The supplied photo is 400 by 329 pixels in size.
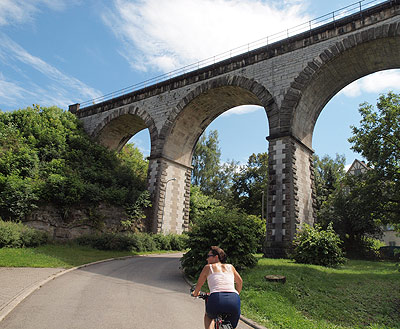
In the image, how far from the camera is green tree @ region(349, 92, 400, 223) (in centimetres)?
1781

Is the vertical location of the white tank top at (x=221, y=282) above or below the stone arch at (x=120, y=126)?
below

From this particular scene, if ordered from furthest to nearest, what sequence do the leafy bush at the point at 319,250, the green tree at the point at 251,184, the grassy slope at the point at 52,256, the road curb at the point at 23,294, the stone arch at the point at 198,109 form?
the green tree at the point at 251,184 < the stone arch at the point at 198,109 < the leafy bush at the point at 319,250 < the grassy slope at the point at 52,256 < the road curb at the point at 23,294

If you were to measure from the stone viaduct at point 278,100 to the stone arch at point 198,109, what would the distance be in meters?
0.07

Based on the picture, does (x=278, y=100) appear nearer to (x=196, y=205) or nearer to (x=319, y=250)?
(x=319, y=250)

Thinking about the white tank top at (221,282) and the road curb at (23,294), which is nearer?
the white tank top at (221,282)

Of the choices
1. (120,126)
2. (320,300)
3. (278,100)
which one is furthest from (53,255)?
(120,126)

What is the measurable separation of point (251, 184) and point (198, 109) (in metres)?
20.9

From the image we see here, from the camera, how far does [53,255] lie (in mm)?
13078

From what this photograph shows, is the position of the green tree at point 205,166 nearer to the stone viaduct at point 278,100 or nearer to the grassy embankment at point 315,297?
the stone viaduct at point 278,100

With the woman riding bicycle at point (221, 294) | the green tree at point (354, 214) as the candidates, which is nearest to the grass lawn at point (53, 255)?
the woman riding bicycle at point (221, 294)

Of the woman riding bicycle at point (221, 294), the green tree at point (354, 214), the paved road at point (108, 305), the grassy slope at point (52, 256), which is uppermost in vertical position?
the green tree at point (354, 214)

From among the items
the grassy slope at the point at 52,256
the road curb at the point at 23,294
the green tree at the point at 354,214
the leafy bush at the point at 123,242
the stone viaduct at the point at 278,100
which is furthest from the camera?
the green tree at the point at 354,214

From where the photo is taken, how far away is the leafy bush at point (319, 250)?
1310 centimetres

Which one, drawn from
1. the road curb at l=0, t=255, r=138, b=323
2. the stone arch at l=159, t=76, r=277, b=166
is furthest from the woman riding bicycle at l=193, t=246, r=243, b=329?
the stone arch at l=159, t=76, r=277, b=166
